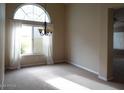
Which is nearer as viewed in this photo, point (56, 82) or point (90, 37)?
point (56, 82)

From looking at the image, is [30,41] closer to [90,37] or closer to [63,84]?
[90,37]

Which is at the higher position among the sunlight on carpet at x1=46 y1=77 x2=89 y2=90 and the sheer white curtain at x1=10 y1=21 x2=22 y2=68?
the sheer white curtain at x1=10 y1=21 x2=22 y2=68

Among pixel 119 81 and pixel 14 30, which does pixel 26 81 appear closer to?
pixel 14 30

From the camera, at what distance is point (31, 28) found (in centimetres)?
641

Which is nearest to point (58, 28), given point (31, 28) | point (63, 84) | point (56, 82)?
point (31, 28)

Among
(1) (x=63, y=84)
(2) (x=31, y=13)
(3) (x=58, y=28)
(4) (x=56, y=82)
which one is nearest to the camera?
(1) (x=63, y=84)

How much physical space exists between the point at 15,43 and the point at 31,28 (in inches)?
41.4

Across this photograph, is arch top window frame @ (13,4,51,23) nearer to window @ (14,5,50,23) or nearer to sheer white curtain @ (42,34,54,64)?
window @ (14,5,50,23)

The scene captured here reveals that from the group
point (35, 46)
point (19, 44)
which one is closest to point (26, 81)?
point (19, 44)

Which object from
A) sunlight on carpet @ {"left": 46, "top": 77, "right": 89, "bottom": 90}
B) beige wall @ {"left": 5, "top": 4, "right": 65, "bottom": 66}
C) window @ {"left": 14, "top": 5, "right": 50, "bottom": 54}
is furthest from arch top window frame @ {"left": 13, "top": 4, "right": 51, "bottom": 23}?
sunlight on carpet @ {"left": 46, "top": 77, "right": 89, "bottom": 90}

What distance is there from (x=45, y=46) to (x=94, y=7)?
284 cm

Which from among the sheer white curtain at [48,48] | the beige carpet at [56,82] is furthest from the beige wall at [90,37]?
the sheer white curtain at [48,48]

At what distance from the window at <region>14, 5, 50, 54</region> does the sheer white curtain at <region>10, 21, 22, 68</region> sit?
32cm

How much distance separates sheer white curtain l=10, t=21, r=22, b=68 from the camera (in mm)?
5781
